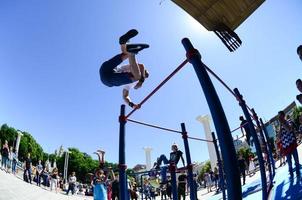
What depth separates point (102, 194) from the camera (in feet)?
23.1

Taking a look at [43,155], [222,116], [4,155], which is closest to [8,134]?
[43,155]

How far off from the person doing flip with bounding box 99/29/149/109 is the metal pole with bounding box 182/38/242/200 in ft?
6.01

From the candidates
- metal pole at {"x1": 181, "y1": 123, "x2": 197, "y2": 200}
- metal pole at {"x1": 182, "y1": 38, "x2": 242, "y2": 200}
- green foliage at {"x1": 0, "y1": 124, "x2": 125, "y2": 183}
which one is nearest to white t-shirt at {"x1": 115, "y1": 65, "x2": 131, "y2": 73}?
metal pole at {"x1": 181, "y1": 123, "x2": 197, "y2": 200}

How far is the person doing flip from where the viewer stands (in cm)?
381

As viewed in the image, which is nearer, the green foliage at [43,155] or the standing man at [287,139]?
the standing man at [287,139]

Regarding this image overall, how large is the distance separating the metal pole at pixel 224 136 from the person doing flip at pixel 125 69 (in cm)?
183

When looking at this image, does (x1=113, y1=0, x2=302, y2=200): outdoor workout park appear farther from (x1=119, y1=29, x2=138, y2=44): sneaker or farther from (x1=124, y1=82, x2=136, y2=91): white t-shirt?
(x1=119, y1=29, x2=138, y2=44): sneaker

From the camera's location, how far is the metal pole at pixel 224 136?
1.66 m

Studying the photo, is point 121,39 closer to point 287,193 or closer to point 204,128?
point 287,193

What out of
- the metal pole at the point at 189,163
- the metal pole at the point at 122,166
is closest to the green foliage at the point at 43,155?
the metal pole at the point at 189,163

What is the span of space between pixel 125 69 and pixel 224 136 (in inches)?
113

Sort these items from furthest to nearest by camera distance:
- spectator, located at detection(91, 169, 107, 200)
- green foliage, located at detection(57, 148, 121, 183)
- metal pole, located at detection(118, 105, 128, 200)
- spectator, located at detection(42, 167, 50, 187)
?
1. green foliage, located at detection(57, 148, 121, 183)
2. spectator, located at detection(42, 167, 50, 187)
3. spectator, located at detection(91, 169, 107, 200)
4. metal pole, located at detection(118, 105, 128, 200)

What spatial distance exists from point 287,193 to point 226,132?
8.87ft

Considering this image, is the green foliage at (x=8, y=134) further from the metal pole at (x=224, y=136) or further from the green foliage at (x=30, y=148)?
the metal pole at (x=224, y=136)
